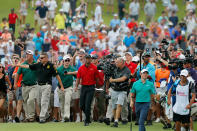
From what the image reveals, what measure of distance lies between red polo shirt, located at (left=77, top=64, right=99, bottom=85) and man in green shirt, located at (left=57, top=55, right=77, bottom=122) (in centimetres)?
69

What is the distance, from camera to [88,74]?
16672mm

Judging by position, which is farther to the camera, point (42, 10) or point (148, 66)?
point (42, 10)

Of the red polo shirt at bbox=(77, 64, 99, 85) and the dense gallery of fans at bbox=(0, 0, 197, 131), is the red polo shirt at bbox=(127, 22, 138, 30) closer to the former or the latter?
the dense gallery of fans at bbox=(0, 0, 197, 131)

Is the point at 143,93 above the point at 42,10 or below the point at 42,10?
below

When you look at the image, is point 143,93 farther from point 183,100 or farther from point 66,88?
point 66,88

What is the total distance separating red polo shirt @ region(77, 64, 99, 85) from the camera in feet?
54.7

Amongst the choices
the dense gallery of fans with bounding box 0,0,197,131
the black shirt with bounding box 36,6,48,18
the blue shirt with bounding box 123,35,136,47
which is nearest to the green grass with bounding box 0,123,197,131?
the dense gallery of fans with bounding box 0,0,197,131

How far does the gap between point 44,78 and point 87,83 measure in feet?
4.53

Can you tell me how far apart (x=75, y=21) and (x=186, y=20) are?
6.15 metres

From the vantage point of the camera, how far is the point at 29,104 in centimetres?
1741

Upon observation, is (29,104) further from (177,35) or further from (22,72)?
(177,35)

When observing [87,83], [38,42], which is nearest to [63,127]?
[87,83]

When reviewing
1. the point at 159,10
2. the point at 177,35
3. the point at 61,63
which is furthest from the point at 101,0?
the point at 61,63

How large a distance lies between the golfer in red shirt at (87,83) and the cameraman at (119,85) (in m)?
0.54
